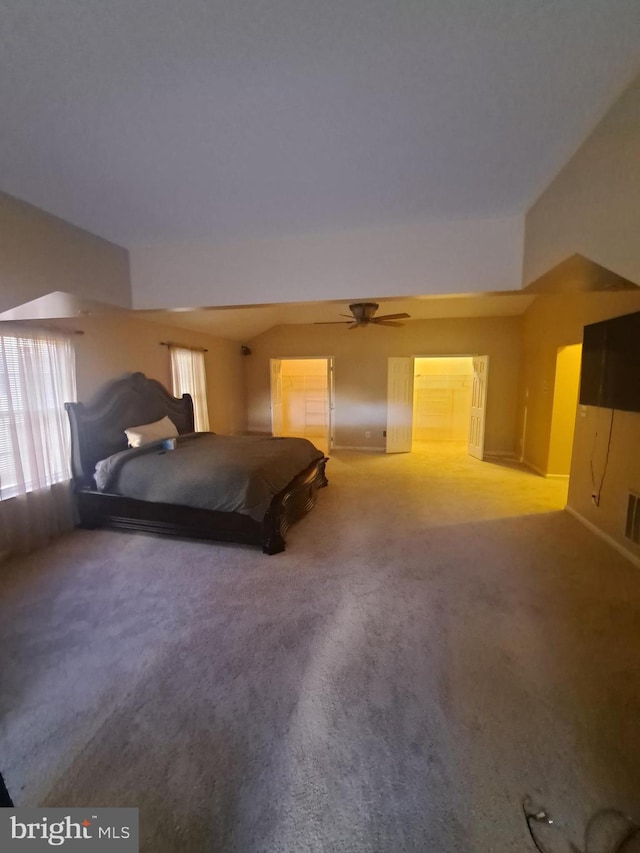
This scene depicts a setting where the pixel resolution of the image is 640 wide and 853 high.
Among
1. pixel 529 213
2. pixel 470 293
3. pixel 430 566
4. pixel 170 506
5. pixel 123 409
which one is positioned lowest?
pixel 430 566

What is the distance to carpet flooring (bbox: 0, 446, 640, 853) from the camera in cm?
123

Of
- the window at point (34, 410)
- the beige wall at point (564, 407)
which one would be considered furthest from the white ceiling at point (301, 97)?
the beige wall at point (564, 407)

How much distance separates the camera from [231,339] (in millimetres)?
6676

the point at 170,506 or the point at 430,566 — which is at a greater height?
the point at 170,506

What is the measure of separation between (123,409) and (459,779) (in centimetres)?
406

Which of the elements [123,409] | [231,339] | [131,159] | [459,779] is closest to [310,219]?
[131,159]

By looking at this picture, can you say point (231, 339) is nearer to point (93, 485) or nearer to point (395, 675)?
point (93, 485)

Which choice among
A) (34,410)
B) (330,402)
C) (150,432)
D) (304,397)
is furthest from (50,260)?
(304,397)

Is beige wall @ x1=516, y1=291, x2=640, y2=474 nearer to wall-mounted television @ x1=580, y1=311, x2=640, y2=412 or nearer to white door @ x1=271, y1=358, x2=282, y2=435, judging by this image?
wall-mounted television @ x1=580, y1=311, x2=640, y2=412

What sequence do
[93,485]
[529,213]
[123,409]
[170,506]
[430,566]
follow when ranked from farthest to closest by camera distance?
1. [123,409]
2. [93,485]
3. [170,506]
4. [430,566]
5. [529,213]

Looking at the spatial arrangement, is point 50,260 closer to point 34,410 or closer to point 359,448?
point 34,410

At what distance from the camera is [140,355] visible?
432 cm

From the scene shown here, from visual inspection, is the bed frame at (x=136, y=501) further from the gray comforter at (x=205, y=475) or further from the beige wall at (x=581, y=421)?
the beige wall at (x=581, y=421)

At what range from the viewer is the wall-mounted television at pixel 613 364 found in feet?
9.16
